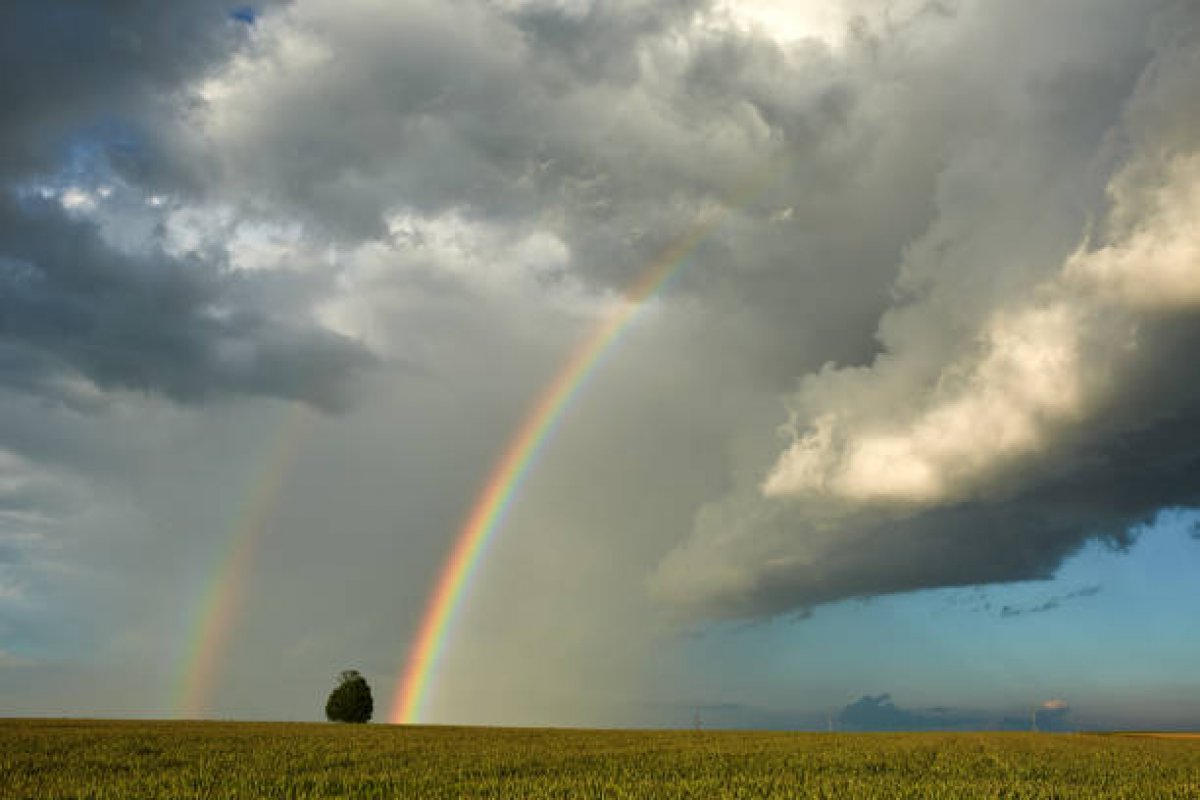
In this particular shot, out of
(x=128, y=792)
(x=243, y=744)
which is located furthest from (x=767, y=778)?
(x=243, y=744)

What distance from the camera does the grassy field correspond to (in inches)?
878

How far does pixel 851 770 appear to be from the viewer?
1318 inches

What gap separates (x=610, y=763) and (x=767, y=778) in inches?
398

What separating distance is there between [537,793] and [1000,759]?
1188 inches

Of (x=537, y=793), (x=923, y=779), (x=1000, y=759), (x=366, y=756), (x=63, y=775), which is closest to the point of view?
(x=537, y=793)

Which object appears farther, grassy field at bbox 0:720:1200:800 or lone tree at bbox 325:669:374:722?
lone tree at bbox 325:669:374:722

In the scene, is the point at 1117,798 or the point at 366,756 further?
the point at 366,756

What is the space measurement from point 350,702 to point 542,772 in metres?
95.1

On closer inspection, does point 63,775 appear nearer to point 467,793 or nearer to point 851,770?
point 467,793

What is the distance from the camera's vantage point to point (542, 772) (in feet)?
99.2

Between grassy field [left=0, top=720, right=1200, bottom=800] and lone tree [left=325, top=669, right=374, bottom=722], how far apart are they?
69.4 metres

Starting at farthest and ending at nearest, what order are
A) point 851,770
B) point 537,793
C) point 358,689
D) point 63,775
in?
point 358,689
point 851,770
point 63,775
point 537,793

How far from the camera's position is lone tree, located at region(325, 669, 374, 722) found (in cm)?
11521

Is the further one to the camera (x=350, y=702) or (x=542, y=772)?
(x=350, y=702)
